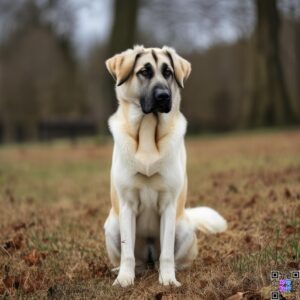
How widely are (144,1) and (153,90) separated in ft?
59.3

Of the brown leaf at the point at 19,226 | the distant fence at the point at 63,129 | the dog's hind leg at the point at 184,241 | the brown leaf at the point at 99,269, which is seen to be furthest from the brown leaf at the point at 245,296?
the distant fence at the point at 63,129

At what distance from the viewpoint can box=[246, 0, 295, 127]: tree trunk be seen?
1923 centimetres

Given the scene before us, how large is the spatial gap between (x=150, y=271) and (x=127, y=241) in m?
0.47

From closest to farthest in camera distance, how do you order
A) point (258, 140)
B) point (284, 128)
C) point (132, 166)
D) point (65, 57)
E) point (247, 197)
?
point (132, 166) → point (247, 197) → point (258, 140) → point (284, 128) → point (65, 57)

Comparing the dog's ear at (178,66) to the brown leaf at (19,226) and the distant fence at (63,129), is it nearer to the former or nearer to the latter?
the brown leaf at (19,226)

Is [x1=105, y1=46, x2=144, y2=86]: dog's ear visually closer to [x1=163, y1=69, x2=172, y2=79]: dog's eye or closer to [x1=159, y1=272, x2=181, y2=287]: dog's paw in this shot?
[x1=163, y1=69, x2=172, y2=79]: dog's eye

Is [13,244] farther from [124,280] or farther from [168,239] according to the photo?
[168,239]

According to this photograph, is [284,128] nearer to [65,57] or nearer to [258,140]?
[258,140]

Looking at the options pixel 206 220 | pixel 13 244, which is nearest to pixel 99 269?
pixel 13 244

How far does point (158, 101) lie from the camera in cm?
404

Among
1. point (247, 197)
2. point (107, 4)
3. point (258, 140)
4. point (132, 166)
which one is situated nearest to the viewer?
point (132, 166)

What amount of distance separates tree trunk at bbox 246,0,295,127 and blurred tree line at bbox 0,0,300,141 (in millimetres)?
33

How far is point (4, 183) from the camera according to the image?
378 inches

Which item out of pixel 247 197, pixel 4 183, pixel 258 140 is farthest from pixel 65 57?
pixel 247 197
